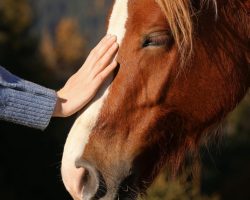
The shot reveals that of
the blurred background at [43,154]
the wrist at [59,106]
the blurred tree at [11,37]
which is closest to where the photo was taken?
the wrist at [59,106]

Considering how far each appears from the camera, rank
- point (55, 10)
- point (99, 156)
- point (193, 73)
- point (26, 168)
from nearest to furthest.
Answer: point (99, 156) → point (193, 73) → point (26, 168) → point (55, 10)

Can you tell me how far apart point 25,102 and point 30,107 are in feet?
0.08

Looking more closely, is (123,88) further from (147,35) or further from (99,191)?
(99,191)

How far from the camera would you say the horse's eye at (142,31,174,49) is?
2314mm

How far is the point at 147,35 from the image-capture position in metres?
2.31

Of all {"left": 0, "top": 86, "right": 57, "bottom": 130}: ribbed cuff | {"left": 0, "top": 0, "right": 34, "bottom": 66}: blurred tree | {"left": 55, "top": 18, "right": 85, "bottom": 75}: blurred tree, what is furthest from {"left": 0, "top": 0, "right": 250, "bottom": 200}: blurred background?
{"left": 55, "top": 18, "right": 85, "bottom": 75}: blurred tree

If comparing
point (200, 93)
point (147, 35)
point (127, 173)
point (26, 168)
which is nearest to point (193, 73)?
point (200, 93)

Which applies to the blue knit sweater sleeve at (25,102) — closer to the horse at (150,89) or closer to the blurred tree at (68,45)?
the horse at (150,89)

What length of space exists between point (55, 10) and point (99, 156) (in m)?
83.6

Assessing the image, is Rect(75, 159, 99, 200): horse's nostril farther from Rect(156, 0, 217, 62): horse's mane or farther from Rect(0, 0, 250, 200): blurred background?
Rect(0, 0, 250, 200): blurred background

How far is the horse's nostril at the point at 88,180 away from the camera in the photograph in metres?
2.25

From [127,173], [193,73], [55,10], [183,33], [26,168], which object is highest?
[183,33]

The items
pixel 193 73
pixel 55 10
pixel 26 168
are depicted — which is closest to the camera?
pixel 193 73

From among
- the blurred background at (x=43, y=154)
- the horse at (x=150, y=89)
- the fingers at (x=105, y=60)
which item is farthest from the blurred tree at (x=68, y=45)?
the fingers at (x=105, y=60)
